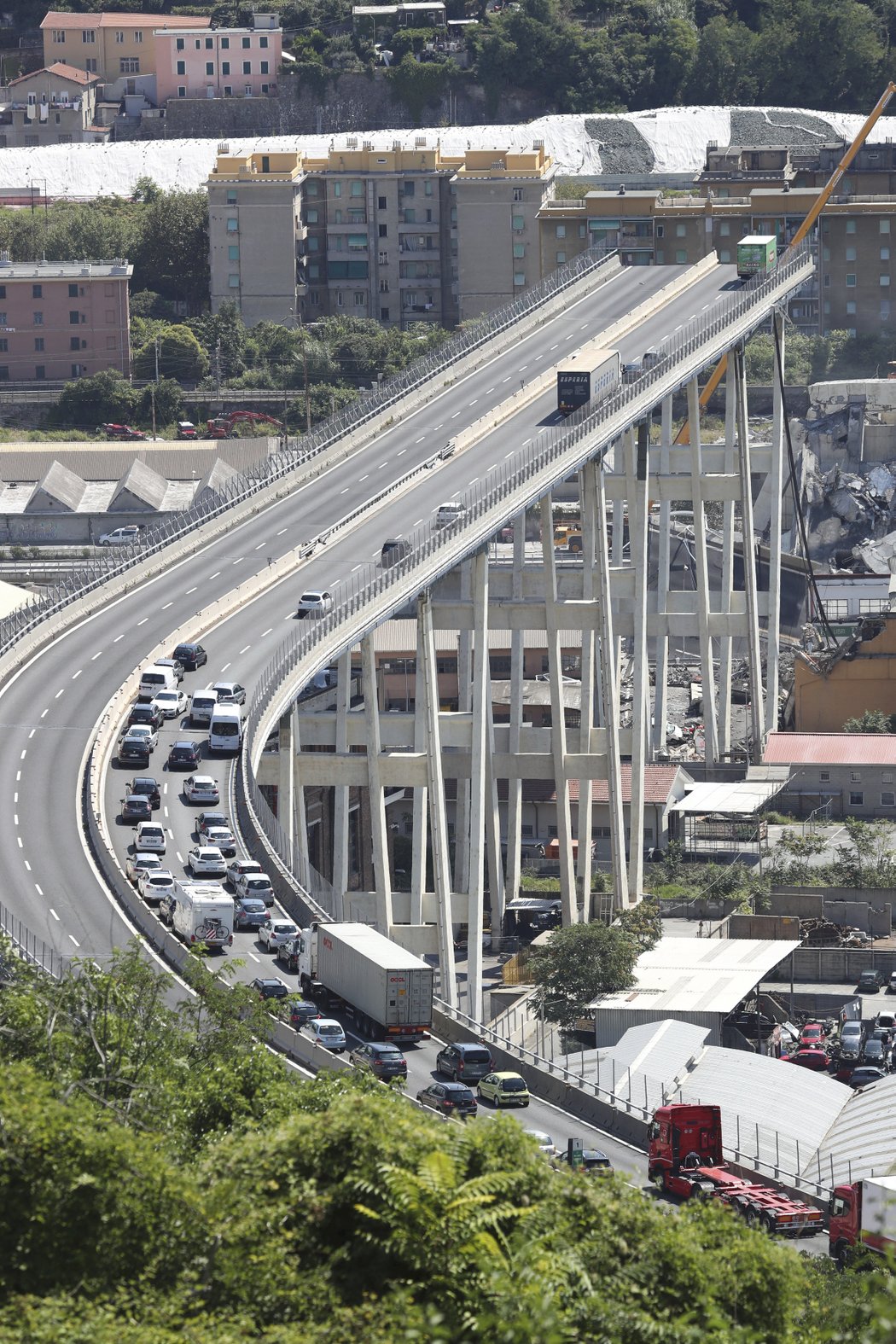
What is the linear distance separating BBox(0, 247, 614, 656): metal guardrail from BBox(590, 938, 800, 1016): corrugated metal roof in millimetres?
19968

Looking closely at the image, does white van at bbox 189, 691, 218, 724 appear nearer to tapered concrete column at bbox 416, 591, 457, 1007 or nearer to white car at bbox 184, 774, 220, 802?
white car at bbox 184, 774, 220, 802

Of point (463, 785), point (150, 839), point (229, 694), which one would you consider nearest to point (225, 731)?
point (229, 694)

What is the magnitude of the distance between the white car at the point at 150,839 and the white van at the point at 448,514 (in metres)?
18.6

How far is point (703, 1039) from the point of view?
64.4m

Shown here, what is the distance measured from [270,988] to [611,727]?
34761 mm

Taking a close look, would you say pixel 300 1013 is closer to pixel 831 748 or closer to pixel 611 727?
pixel 611 727

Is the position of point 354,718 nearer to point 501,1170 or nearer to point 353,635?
point 353,635

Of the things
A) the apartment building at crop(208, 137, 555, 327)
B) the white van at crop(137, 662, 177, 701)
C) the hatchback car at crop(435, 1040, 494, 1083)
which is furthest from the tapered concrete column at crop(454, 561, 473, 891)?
the apartment building at crop(208, 137, 555, 327)

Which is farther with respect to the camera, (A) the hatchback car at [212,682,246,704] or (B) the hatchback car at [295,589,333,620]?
(B) the hatchback car at [295,589,333,620]

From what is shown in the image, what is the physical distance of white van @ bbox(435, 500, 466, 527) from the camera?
79.1 meters

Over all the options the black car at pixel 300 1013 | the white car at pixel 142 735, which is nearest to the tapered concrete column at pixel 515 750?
the white car at pixel 142 735

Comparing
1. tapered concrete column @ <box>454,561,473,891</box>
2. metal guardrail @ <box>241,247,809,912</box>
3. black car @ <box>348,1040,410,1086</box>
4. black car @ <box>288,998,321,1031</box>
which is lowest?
tapered concrete column @ <box>454,561,473,891</box>

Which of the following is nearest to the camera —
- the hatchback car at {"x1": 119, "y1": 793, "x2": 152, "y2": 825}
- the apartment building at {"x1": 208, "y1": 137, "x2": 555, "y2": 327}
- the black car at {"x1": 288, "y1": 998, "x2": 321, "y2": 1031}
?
the black car at {"x1": 288, "y1": 998, "x2": 321, "y2": 1031}

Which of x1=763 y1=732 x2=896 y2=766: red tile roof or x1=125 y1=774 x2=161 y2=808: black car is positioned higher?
x1=125 y1=774 x2=161 y2=808: black car
